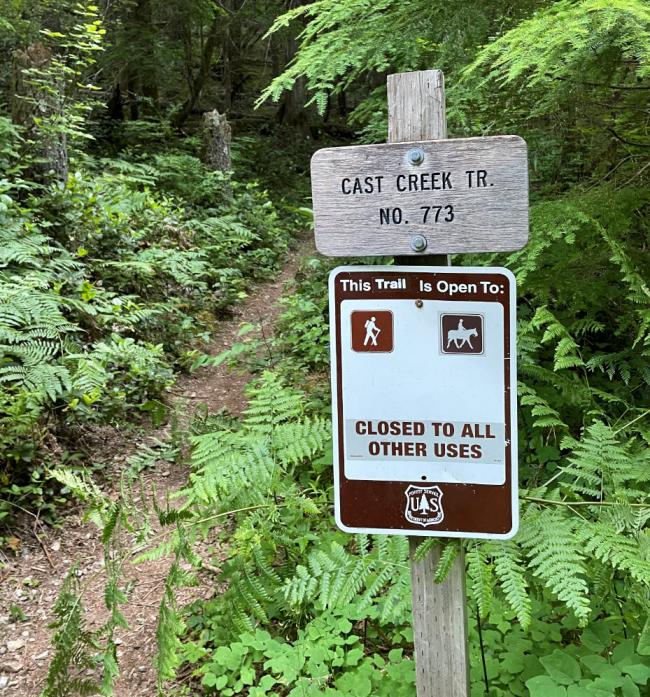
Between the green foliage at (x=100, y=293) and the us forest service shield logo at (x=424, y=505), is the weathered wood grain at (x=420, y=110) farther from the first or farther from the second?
the green foliage at (x=100, y=293)

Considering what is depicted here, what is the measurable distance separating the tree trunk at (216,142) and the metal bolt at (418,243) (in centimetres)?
1195

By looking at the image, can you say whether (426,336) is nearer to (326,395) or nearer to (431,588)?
(431,588)

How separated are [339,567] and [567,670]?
85cm

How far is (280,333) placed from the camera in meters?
7.68

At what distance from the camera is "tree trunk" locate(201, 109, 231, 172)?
42.6 feet

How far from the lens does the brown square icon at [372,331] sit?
1.76m

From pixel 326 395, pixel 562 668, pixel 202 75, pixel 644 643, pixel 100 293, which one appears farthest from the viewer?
pixel 202 75

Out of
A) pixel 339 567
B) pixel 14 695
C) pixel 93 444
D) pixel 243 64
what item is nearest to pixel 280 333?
pixel 93 444

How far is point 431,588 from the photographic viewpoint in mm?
1849

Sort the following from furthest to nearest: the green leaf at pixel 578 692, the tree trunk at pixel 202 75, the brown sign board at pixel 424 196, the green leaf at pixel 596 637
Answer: the tree trunk at pixel 202 75
the green leaf at pixel 596 637
the green leaf at pixel 578 692
the brown sign board at pixel 424 196

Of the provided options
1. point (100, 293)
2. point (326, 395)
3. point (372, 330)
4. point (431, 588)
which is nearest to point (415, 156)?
point (372, 330)

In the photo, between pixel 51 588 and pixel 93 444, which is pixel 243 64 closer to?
pixel 93 444

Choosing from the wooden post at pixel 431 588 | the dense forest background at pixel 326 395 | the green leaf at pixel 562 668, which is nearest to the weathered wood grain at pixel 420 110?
the wooden post at pixel 431 588

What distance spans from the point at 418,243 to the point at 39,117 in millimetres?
7650
